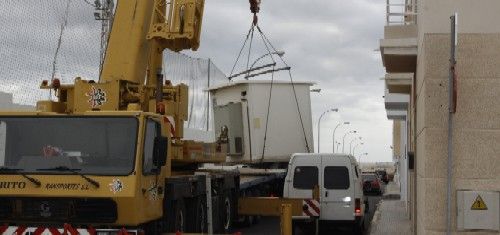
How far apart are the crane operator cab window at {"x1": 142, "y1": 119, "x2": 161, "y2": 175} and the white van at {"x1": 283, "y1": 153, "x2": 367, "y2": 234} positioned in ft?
20.1

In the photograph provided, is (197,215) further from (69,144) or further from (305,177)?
(305,177)

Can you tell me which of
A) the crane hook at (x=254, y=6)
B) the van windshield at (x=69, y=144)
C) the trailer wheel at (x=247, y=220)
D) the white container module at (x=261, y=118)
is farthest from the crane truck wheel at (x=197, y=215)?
the white container module at (x=261, y=118)

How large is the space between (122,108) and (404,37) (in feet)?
14.8

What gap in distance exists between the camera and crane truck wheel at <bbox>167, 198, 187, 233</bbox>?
1045 cm

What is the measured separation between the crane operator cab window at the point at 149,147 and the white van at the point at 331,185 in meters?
6.12

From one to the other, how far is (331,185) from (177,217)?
5.41m

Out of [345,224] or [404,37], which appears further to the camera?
[345,224]

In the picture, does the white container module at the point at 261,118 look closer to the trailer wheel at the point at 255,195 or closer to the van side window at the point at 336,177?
the trailer wheel at the point at 255,195

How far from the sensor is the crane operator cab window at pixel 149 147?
30.1ft

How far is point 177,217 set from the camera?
10.7 m

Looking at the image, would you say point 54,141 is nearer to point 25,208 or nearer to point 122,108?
point 25,208

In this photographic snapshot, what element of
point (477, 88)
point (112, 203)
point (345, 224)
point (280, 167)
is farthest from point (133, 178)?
point (280, 167)

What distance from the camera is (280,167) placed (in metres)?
22.6

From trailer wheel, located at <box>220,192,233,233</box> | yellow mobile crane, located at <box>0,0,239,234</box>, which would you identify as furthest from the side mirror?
trailer wheel, located at <box>220,192,233,233</box>
